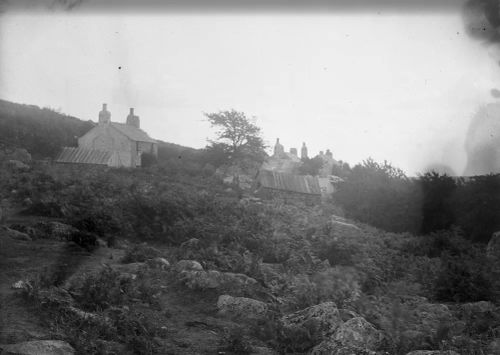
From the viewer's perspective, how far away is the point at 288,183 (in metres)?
35.6

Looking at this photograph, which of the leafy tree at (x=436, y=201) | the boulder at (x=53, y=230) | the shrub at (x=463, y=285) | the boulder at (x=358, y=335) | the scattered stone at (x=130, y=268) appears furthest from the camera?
the leafy tree at (x=436, y=201)

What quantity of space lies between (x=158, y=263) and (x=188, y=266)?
684mm

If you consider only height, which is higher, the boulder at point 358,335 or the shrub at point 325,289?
the boulder at point 358,335

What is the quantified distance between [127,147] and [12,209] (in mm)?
22707

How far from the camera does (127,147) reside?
35.3 meters

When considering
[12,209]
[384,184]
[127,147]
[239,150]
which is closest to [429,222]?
[384,184]

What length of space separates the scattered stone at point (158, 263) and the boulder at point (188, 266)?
23cm

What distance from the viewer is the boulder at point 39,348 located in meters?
4.45

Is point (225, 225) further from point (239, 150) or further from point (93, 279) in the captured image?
point (239, 150)

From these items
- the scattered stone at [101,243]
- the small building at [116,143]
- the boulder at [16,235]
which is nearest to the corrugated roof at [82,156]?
the small building at [116,143]

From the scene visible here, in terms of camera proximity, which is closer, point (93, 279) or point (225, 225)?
point (93, 279)

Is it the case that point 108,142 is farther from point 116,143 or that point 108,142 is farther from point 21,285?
point 21,285

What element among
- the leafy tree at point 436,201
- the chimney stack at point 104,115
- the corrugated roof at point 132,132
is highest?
the chimney stack at point 104,115

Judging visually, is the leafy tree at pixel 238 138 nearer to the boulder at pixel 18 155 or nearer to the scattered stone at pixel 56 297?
the boulder at pixel 18 155
